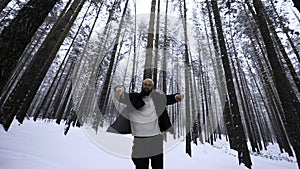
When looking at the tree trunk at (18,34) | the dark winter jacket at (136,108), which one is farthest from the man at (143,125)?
the tree trunk at (18,34)

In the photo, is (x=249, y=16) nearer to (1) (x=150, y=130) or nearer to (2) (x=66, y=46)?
(1) (x=150, y=130)

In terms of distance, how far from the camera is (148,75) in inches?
285

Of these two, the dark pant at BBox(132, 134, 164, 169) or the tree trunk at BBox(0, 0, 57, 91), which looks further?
the dark pant at BBox(132, 134, 164, 169)

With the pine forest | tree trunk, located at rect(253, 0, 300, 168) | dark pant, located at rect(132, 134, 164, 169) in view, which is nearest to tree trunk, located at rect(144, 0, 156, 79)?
the pine forest

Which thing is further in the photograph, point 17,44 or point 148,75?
point 148,75

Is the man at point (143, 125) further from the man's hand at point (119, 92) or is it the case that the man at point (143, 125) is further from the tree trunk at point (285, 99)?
the tree trunk at point (285, 99)

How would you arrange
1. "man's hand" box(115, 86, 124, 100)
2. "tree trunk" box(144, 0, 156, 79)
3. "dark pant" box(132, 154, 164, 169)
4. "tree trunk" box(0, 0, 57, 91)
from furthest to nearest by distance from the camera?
"tree trunk" box(144, 0, 156, 79)
"dark pant" box(132, 154, 164, 169)
"man's hand" box(115, 86, 124, 100)
"tree trunk" box(0, 0, 57, 91)

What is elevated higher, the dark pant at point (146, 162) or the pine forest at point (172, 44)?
the pine forest at point (172, 44)

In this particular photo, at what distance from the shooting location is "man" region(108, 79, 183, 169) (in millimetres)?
3311

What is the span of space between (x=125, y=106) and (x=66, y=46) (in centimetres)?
1535

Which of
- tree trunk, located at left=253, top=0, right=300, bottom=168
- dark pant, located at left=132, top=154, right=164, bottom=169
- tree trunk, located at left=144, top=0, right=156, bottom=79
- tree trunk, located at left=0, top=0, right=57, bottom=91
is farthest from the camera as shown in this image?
tree trunk, located at left=144, top=0, right=156, bottom=79

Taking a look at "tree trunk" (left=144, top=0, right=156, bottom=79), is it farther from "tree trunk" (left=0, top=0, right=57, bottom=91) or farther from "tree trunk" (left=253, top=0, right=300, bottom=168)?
"tree trunk" (left=0, top=0, right=57, bottom=91)

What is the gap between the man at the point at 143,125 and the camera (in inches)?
130

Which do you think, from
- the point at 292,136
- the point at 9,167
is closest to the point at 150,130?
the point at 9,167
